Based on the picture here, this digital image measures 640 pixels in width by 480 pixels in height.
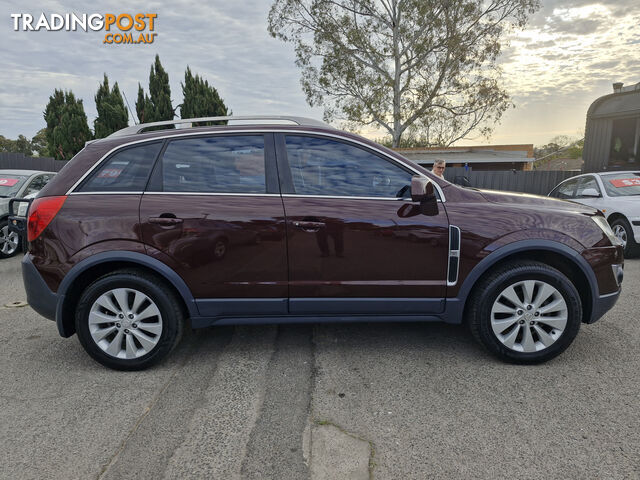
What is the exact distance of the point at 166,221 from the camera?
9.63 ft

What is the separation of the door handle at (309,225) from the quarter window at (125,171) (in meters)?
1.18

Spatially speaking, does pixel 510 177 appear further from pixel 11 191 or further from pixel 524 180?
pixel 11 191

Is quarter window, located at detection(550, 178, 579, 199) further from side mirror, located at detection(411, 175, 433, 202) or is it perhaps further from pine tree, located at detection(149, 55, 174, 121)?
pine tree, located at detection(149, 55, 174, 121)

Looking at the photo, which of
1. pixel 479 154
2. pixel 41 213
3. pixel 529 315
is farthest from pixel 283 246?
pixel 479 154

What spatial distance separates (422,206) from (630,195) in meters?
6.21

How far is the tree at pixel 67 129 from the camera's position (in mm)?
23750

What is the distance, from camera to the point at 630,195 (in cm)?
712

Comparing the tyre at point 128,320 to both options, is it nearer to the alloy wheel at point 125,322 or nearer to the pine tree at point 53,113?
the alloy wheel at point 125,322

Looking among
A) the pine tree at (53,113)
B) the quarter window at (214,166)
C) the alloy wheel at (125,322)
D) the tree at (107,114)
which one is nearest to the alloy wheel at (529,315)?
the quarter window at (214,166)

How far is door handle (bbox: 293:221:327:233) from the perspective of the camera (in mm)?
2947

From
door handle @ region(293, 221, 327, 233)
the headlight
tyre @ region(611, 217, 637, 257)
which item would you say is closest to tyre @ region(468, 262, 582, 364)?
the headlight

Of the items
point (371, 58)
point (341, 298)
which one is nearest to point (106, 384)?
point (341, 298)

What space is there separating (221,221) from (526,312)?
232 cm

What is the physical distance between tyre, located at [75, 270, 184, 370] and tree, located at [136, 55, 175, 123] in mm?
24573
